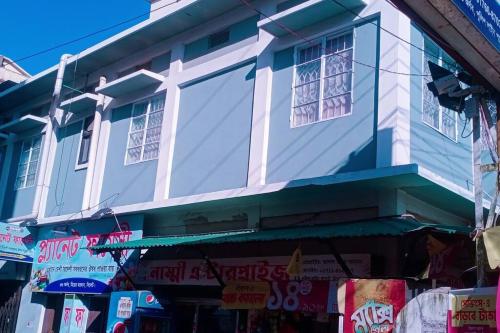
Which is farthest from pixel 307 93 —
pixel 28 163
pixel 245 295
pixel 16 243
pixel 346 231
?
pixel 28 163

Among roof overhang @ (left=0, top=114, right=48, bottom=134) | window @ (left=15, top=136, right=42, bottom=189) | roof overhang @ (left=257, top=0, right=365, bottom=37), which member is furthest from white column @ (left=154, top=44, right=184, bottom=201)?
window @ (left=15, top=136, right=42, bottom=189)

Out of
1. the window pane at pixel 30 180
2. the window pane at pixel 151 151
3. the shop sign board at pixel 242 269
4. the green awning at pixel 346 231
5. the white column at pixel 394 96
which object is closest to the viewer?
the green awning at pixel 346 231

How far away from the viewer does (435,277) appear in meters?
7.84

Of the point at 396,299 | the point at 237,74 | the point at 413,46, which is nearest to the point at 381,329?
the point at 396,299

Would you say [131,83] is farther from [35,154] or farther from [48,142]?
[35,154]

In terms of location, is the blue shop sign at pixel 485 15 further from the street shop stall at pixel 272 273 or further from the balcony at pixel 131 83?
the balcony at pixel 131 83

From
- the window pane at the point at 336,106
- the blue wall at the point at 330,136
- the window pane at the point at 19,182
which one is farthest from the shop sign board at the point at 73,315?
the window pane at the point at 336,106

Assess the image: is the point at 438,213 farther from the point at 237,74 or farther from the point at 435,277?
the point at 237,74

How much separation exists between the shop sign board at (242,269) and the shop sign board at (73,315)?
206 centimetres

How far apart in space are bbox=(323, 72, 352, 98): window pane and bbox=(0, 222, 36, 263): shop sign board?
8.95 m

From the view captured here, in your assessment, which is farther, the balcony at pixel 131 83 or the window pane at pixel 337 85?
the balcony at pixel 131 83

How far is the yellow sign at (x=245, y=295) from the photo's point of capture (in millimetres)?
9336

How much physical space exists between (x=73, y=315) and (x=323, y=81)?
7.63 metres

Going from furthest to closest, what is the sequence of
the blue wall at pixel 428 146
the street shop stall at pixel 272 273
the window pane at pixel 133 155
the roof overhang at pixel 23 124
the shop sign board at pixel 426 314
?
the roof overhang at pixel 23 124 → the window pane at pixel 133 155 → the blue wall at pixel 428 146 → the street shop stall at pixel 272 273 → the shop sign board at pixel 426 314
